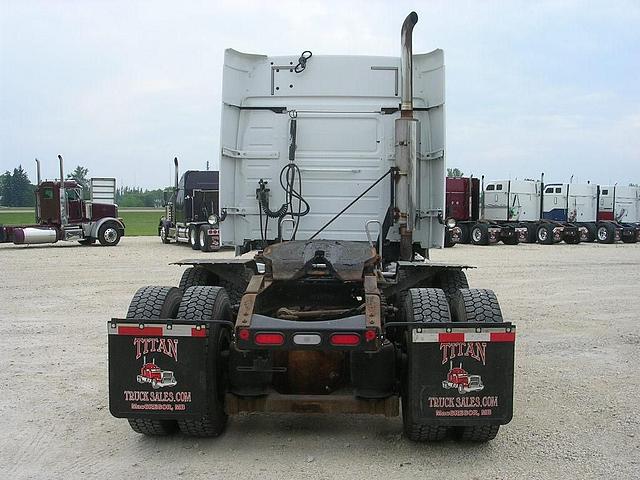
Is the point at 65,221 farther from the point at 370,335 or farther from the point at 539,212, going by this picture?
the point at 370,335

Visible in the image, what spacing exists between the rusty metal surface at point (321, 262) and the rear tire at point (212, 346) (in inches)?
19.7

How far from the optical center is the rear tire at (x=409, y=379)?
4773 millimetres

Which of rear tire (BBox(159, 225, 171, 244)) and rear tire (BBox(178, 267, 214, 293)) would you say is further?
rear tire (BBox(159, 225, 171, 244))

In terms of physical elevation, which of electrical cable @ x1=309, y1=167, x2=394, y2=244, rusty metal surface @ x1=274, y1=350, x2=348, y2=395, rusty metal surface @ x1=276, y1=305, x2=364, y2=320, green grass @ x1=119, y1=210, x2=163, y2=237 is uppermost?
electrical cable @ x1=309, y1=167, x2=394, y2=244

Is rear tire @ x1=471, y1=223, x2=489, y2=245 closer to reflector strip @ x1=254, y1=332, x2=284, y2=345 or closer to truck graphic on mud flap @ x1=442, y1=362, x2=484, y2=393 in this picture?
truck graphic on mud flap @ x1=442, y1=362, x2=484, y2=393

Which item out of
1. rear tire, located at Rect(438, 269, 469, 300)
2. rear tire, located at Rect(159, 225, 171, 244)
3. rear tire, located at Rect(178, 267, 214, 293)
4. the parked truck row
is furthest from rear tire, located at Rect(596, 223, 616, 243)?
rear tire, located at Rect(178, 267, 214, 293)

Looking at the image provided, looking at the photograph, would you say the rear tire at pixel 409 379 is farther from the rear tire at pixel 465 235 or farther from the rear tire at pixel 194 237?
the rear tire at pixel 465 235

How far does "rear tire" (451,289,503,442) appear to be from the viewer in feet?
15.8

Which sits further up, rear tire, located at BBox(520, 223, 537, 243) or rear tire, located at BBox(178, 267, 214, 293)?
rear tire, located at BBox(178, 267, 214, 293)

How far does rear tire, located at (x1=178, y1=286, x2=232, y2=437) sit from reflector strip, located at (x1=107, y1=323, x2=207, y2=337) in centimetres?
16

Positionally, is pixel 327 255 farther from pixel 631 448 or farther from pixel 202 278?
pixel 631 448

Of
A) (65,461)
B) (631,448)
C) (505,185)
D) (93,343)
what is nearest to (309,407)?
(65,461)

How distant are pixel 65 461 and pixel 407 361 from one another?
2.32 m

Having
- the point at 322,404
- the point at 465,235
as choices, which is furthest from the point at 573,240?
the point at 322,404
